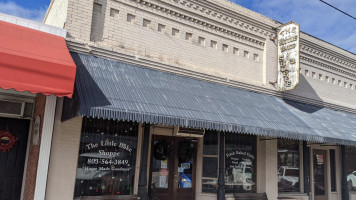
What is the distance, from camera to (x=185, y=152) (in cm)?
888

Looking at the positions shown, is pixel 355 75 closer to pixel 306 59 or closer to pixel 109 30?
pixel 306 59

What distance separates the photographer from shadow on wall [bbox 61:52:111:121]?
5.72 m

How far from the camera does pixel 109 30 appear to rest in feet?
25.6

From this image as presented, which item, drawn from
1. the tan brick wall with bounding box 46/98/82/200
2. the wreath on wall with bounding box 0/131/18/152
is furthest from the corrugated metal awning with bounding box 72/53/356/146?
the wreath on wall with bounding box 0/131/18/152

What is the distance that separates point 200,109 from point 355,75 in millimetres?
10883

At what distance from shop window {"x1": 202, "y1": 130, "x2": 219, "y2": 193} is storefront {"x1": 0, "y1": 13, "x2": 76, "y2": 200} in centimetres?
473

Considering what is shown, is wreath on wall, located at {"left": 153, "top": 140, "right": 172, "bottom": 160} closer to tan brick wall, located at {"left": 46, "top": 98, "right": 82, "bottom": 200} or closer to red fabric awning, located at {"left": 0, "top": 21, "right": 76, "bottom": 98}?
tan brick wall, located at {"left": 46, "top": 98, "right": 82, "bottom": 200}

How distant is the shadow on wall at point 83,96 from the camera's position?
18.8ft

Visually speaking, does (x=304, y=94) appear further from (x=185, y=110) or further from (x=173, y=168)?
(x=185, y=110)

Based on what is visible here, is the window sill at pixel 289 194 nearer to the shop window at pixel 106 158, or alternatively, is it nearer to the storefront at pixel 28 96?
the shop window at pixel 106 158

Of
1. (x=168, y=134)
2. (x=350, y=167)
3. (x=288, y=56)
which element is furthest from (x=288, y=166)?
(x=168, y=134)

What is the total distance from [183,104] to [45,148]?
10.7 ft

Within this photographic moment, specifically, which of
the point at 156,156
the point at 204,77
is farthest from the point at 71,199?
the point at 204,77

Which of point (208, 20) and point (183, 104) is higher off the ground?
point (208, 20)
